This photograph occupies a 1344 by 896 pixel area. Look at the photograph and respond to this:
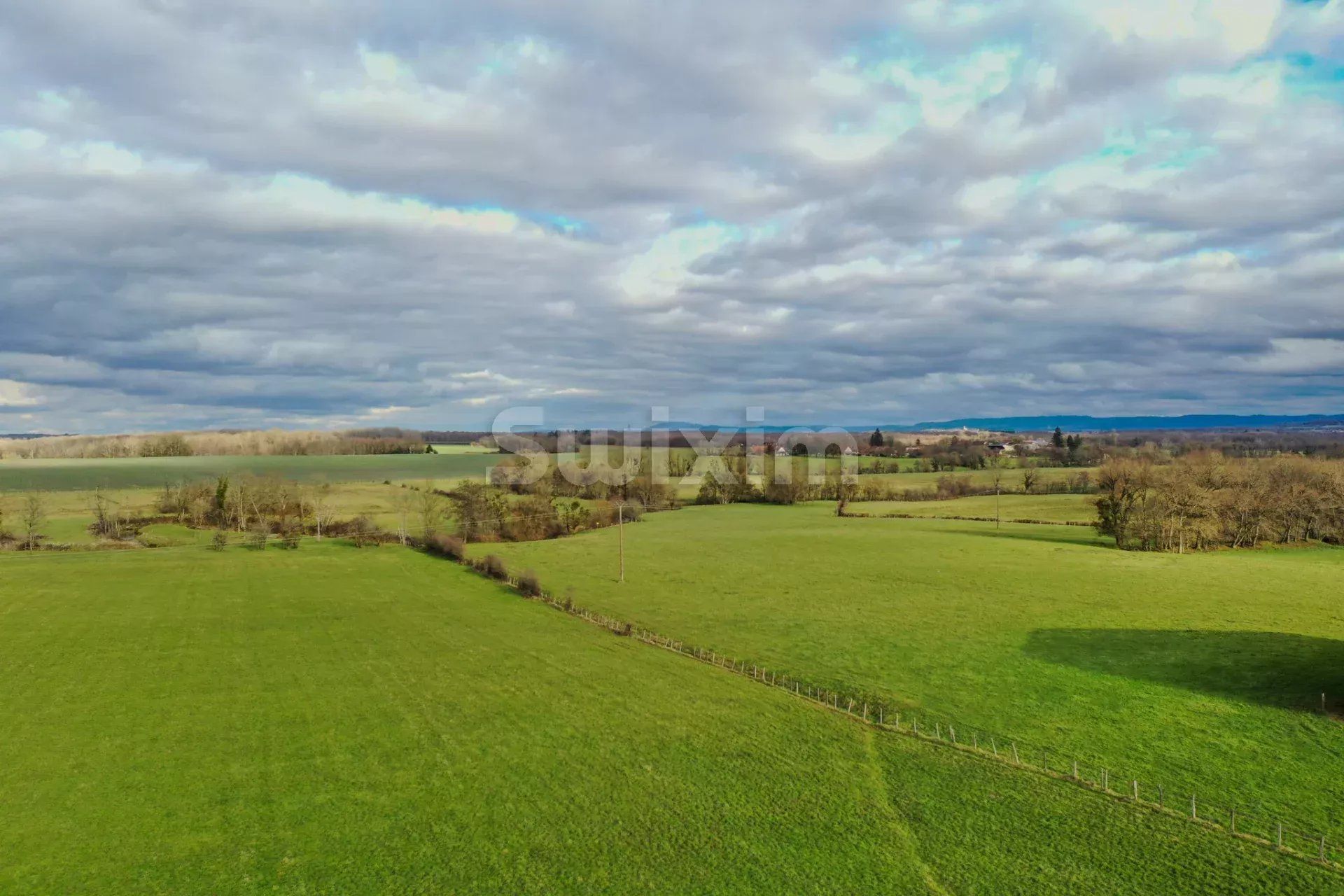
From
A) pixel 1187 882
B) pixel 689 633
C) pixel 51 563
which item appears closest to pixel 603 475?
pixel 51 563

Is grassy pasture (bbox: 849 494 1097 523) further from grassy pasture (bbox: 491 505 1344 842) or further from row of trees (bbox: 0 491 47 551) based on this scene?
row of trees (bbox: 0 491 47 551)

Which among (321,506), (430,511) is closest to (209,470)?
(321,506)

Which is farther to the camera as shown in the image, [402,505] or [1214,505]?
[402,505]

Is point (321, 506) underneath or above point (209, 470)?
underneath

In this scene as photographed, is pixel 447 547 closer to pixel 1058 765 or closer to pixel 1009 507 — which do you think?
pixel 1058 765

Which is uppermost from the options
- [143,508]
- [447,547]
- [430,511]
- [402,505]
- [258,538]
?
[402,505]

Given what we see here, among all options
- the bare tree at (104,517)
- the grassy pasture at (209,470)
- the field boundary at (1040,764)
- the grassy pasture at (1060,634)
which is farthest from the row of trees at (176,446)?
the field boundary at (1040,764)

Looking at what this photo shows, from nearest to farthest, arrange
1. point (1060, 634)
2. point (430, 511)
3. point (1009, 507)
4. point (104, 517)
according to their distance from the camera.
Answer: point (1060, 634) → point (104, 517) → point (430, 511) → point (1009, 507)

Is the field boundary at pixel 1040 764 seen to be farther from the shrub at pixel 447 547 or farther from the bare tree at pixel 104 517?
the bare tree at pixel 104 517
